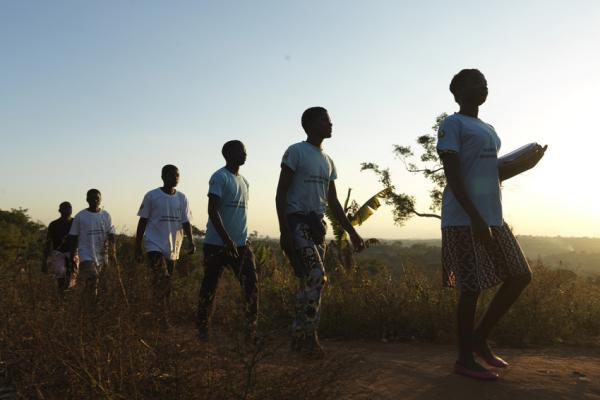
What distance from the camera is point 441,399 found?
3084 millimetres

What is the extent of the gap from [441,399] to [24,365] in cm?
254

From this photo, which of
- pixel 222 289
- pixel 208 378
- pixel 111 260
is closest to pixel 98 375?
pixel 208 378

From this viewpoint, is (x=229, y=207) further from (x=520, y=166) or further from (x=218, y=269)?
(x=520, y=166)

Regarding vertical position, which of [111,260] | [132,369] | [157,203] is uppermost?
[157,203]

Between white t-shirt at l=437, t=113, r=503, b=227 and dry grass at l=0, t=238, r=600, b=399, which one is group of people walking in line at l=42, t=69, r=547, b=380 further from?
dry grass at l=0, t=238, r=600, b=399

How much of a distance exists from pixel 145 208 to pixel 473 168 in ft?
11.7

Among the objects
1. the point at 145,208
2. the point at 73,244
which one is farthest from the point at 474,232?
the point at 73,244

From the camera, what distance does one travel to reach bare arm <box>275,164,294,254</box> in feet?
13.5

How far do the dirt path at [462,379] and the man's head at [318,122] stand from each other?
172cm

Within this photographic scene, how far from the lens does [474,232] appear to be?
11.3 feet

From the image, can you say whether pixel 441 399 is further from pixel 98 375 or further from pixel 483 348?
pixel 98 375

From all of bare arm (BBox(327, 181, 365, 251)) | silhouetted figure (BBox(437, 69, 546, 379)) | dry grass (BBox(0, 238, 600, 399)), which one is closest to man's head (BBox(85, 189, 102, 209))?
dry grass (BBox(0, 238, 600, 399))

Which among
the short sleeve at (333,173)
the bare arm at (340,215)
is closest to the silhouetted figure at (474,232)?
the bare arm at (340,215)

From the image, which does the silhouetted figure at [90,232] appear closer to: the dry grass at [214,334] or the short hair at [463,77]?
the dry grass at [214,334]
